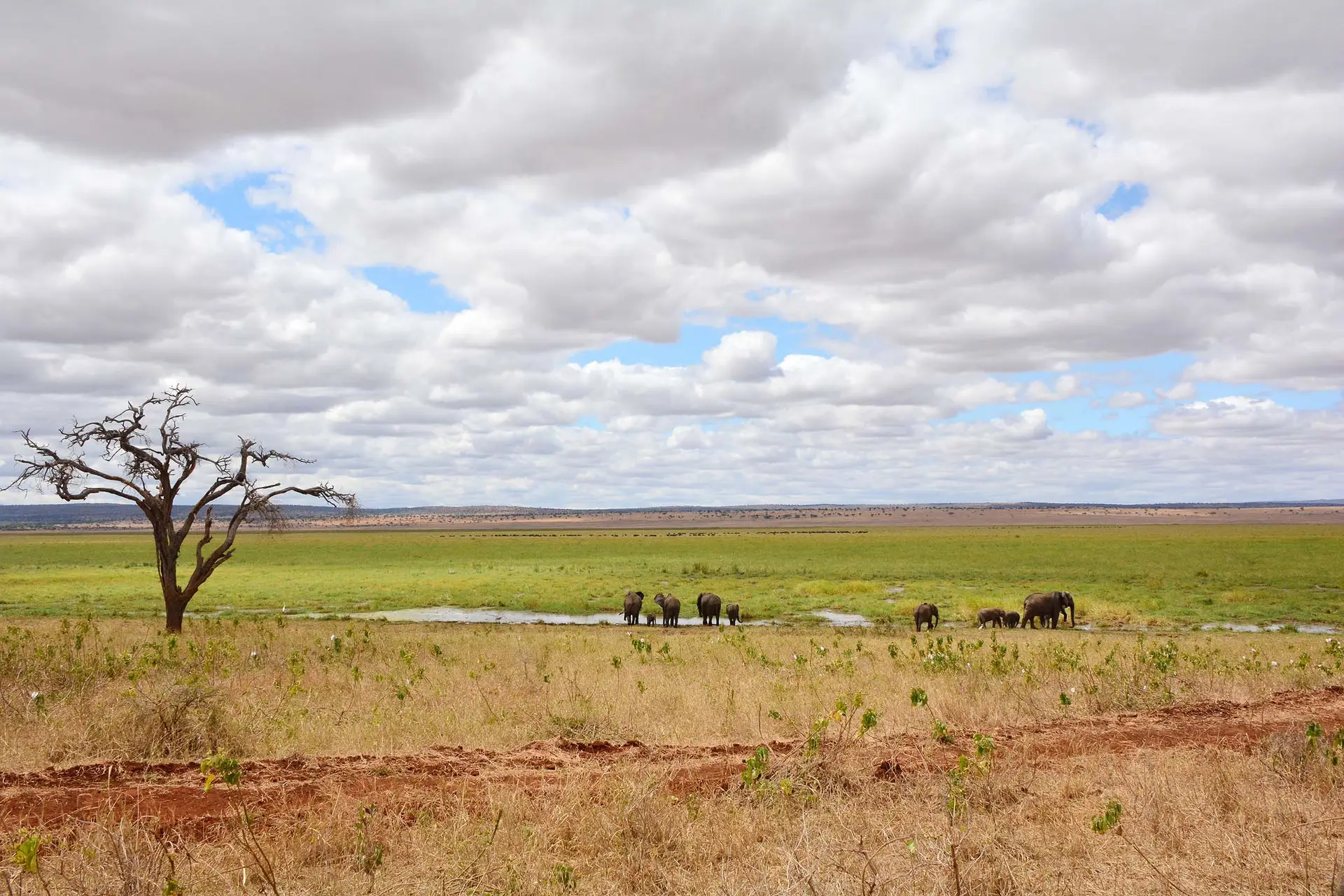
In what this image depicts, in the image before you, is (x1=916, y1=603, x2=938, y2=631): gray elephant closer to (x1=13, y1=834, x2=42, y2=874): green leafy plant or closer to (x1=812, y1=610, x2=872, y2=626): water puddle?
(x1=812, y1=610, x2=872, y2=626): water puddle

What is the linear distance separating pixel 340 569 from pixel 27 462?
47.1 meters

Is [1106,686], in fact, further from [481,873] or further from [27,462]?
[27,462]

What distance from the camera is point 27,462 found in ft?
73.7

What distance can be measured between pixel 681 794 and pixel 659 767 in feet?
2.67

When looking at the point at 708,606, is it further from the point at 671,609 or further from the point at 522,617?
the point at 522,617

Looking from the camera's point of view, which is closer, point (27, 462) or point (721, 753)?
point (721, 753)

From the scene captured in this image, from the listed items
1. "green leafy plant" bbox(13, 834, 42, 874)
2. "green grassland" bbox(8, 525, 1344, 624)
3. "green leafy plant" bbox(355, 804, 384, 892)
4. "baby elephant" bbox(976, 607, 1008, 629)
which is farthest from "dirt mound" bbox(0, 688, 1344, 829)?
"green grassland" bbox(8, 525, 1344, 624)

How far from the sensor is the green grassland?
133ft

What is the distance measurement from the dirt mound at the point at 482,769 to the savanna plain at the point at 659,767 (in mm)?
49

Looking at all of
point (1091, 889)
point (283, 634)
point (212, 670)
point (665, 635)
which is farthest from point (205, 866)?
point (665, 635)

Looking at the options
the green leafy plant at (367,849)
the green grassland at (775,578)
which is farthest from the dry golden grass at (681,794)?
the green grassland at (775,578)

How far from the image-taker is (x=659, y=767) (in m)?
9.45

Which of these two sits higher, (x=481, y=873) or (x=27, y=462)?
(x=27, y=462)

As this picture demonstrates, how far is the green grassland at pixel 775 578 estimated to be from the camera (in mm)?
40438
